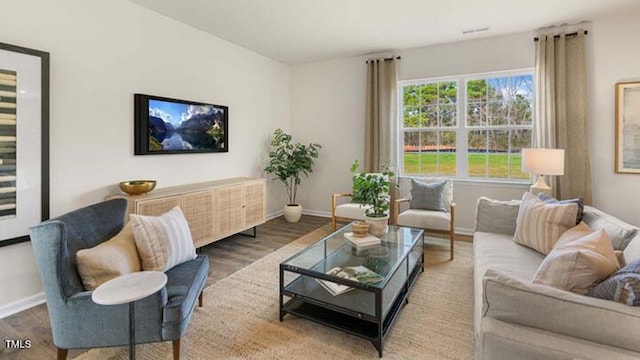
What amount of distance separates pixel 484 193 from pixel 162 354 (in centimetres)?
426

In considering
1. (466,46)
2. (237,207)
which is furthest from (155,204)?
(466,46)

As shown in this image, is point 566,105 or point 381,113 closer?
point 566,105

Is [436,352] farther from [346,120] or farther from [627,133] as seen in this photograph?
[346,120]

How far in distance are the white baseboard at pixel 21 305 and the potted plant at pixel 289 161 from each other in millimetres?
3169

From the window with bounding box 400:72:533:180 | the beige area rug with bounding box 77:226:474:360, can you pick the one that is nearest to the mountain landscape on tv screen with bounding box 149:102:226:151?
the beige area rug with bounding box 77:226:474:360

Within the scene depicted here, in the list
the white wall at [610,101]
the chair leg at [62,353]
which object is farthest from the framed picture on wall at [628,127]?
the chair leg at [62,353]

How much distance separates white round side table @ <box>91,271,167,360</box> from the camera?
1377 millimetres

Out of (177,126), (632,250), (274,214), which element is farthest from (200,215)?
(632,250)

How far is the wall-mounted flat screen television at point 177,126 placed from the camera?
3.37 meters

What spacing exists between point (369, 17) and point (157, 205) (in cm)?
307

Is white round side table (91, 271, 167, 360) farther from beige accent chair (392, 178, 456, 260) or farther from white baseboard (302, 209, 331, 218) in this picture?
white baseboard (302, 209, 331, 218)

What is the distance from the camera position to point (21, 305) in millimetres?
2516

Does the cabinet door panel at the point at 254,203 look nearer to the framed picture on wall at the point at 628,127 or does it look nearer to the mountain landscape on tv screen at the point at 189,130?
the mountain landscape on tv screen at the point at 189,130

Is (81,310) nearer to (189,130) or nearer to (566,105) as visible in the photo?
(189,130)
